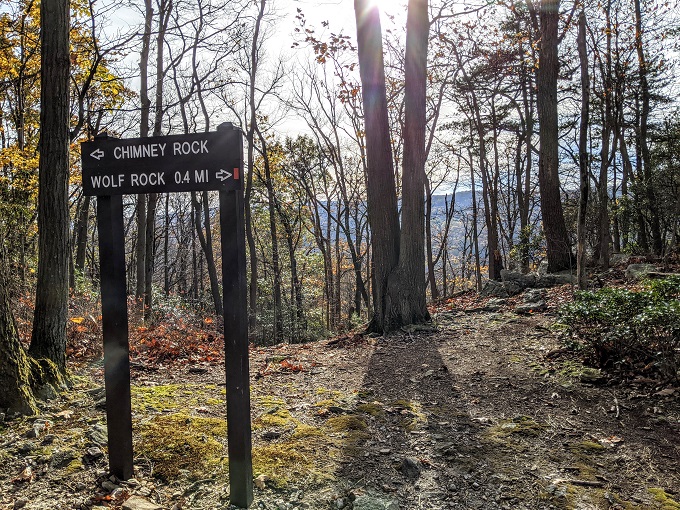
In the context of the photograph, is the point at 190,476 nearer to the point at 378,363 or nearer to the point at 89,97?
the point at 378,363

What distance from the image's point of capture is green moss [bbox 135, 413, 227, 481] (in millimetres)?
3088

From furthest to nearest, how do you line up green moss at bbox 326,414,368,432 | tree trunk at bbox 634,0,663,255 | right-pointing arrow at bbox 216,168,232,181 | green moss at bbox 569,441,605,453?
tree trunk at bbox 634,0,663,255
green moss at bbox 326,414,368,432
green moss at bbox 569,441,605,453
right-pointing arrow at bbox 216,168,232,181

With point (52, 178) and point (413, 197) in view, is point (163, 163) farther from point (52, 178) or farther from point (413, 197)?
point (413, 197)

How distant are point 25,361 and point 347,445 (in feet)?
9.58

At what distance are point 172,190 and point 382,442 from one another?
2.50 metres


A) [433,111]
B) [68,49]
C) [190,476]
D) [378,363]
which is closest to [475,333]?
[378,363]

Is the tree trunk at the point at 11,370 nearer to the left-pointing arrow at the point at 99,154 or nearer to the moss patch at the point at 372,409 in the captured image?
the left-pointing arrow at the point at 99,154

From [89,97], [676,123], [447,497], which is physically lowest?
[447,497]

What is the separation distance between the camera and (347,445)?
3.47 m

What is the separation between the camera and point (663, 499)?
2.66 m

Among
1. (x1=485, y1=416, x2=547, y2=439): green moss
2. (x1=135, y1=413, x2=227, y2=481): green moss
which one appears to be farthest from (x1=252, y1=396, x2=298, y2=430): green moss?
(x1=485, y1=416, x2=547, y2=439): green moss

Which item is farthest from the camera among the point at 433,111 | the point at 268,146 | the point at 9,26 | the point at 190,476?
the point at 268,146

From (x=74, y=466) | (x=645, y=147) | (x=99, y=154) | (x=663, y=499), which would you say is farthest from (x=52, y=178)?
(x=645, y=147)

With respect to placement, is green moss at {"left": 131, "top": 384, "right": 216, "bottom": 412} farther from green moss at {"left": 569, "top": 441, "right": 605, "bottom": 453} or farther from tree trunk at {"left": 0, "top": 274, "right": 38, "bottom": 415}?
green moss at {"left": 569, "top": 441, "right": 605, "bottom": 453}
